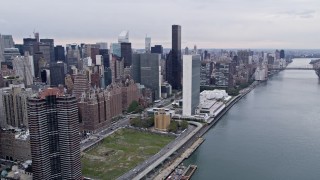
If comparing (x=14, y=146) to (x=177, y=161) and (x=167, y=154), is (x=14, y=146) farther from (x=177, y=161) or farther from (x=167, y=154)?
(x=177, y=161)

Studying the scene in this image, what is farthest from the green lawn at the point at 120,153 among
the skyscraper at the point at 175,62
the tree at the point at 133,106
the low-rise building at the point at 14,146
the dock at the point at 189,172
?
the skyscraper at the point at 175,62

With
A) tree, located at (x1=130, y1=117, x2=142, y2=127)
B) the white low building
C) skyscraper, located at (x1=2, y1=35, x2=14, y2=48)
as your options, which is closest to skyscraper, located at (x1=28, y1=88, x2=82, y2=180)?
tree, located at (x1=130, y1=117, x2=142, y2=127)

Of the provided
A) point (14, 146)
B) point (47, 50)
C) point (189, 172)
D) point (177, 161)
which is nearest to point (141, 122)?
point (177, 161)

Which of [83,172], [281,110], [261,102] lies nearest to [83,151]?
[83,172]

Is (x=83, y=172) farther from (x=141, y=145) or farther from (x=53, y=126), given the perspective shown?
(x=141, y=145)

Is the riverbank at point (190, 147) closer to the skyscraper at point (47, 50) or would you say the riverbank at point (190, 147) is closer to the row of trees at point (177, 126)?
the row of trees at point (177, 126)

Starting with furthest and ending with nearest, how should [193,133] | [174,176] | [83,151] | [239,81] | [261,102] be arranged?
[239,81] → [261,102] → [193,133] → [83,151] → [174,176]
